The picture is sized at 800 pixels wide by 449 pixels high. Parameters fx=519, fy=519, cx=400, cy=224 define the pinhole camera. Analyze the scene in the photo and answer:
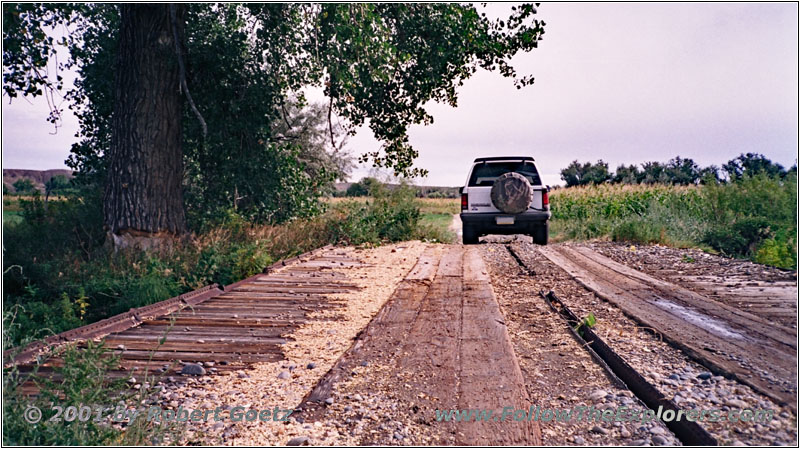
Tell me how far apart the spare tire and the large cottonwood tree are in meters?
2.25

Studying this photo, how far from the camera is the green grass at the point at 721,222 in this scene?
10.7 m

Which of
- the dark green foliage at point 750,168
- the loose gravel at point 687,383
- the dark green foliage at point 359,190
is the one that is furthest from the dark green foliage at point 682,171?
the dark green foliage at point 359,190

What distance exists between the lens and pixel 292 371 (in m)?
3.53

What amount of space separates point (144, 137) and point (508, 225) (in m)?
7.54

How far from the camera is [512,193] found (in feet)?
37.1

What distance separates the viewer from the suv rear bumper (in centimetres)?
1173

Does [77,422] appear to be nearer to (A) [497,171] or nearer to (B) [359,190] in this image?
(A) [497,171]

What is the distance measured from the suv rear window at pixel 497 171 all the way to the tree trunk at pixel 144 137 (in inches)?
253

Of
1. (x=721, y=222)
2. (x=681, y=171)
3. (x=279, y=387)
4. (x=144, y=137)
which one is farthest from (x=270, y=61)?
(x=681, y=171)

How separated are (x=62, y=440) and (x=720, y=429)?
3.06 metres

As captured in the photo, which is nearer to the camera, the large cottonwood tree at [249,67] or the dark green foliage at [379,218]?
the large cottonwood tree at [249,67]

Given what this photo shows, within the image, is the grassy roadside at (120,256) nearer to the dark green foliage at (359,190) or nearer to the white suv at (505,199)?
the white suv at (505,199)

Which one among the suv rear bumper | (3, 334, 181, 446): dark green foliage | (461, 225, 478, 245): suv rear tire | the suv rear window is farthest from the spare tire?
(3, 334, 181, 446): dark green foliage

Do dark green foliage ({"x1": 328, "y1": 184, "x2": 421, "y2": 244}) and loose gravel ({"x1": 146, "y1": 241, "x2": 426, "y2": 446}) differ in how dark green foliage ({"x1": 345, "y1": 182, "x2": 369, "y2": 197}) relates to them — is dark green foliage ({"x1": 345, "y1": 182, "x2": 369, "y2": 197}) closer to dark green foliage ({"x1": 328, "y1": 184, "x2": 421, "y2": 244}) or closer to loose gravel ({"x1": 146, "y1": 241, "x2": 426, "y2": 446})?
dark green foliage ({"x1": 328, "y1": 184, "x2": 421, "y2": 244})
